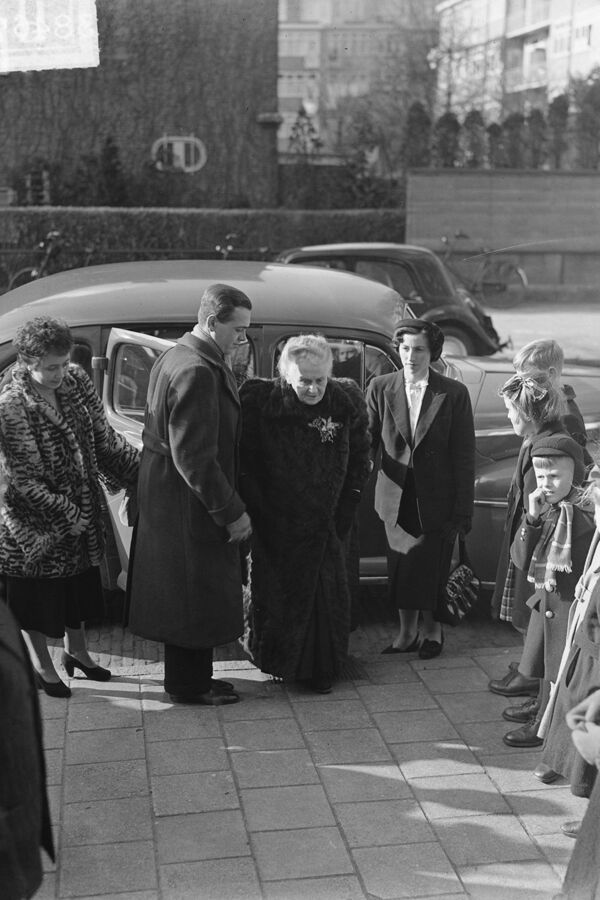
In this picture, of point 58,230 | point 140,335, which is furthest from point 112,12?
point 140,335

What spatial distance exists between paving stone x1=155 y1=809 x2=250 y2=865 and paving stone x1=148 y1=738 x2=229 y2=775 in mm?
342

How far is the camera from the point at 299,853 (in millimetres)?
3525

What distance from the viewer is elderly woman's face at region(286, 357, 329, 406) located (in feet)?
14.7

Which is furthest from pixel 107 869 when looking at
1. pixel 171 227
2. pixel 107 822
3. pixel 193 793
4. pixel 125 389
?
pixel 171 227

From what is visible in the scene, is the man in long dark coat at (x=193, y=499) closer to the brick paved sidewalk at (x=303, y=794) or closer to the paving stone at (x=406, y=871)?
the brick paved sidewalk at (x=303, y=794)

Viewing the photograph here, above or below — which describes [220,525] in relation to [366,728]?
above

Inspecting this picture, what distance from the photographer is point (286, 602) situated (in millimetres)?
4703

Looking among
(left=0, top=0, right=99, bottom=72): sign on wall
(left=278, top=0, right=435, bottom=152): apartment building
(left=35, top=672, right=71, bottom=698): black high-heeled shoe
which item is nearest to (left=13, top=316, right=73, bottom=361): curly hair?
(left=35, top=672, right=71, bottom=698): black high-heeled shoe

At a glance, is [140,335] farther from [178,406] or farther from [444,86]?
[444,86]

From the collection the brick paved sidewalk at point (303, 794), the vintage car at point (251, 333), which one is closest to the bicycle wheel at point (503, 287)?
the vintage car at point (251, 333)

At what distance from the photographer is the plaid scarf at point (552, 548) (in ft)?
13.2

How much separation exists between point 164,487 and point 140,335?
1.07 m

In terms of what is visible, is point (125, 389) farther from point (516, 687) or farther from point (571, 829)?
point (571, 829)

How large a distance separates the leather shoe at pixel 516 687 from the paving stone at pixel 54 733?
191cm
